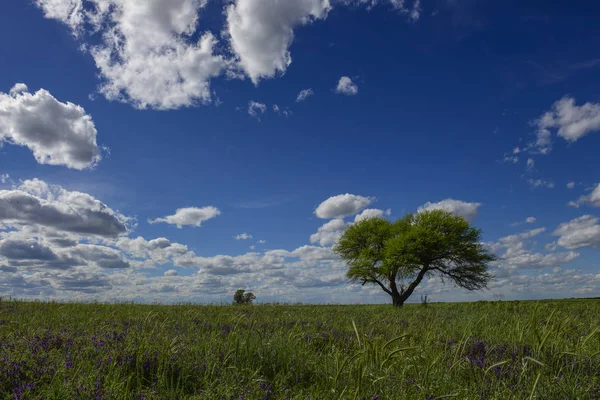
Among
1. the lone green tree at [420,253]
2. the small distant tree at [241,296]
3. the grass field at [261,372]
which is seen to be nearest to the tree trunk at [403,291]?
the lone green tree at [420,253]

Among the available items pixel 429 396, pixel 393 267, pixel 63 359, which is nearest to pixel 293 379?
pixel 429 396

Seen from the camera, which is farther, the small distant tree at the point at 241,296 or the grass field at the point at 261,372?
the small distant tree at the point at 241,296

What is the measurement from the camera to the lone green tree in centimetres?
3541

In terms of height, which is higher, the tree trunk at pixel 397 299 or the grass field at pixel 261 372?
the tree trunk at pixel 397 299

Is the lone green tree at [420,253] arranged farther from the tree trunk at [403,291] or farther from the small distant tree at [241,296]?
the small distant tree at [241,296]

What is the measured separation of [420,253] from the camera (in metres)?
35.9

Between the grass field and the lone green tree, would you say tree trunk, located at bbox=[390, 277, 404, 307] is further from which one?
the grass field

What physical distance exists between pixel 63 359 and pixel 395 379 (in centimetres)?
387

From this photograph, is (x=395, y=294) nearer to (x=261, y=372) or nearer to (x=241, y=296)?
(x=241, y=296)

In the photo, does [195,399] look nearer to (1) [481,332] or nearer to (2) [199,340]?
(2) [199,340]

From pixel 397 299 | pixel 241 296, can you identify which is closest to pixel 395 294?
pixel 397 299

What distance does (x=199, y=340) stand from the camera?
6414mm

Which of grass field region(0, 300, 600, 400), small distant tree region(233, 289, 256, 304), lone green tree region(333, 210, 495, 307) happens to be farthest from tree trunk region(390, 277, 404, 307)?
grass field region(0, 300, 600, 400)

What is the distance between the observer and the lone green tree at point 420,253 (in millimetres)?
35406
